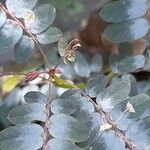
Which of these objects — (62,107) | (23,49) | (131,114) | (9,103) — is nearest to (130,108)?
(131,114)

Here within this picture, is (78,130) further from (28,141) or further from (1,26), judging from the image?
(1,26)

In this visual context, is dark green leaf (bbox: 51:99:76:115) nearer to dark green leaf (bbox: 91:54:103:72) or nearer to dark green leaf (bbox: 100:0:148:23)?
dark green leaf (bbox: 100:0:148:23)

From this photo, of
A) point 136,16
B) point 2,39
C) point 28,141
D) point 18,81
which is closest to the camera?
point 28,141

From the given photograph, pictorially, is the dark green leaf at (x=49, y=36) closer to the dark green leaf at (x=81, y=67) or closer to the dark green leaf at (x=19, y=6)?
the dark green leaf at (x=19, y=6)

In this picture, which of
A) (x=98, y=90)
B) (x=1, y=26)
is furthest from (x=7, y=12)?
(x=98, y=90)

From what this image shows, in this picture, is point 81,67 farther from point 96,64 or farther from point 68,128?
point 68,128
